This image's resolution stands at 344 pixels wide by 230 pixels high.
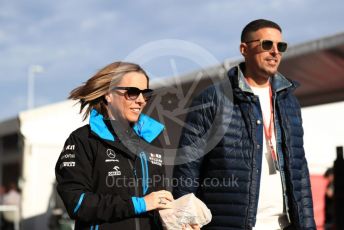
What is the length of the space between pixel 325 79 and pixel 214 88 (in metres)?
5.06

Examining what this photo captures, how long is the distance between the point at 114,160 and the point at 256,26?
67.8 inches

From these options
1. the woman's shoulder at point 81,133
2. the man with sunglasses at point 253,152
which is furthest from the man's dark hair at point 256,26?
the woman's shoulder at point 81,133

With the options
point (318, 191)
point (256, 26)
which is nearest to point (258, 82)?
point (256, 26)

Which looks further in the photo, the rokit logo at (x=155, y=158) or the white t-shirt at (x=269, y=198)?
the white t-shirt at (x=269, y=198)

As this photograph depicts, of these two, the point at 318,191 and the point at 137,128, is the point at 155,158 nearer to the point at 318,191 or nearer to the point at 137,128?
the point at 137,128

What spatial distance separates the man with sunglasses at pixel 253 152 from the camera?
3697 millimetres

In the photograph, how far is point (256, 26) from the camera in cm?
413

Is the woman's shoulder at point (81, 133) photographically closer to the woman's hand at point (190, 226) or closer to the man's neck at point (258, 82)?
the woman's hand at point (190, 226)

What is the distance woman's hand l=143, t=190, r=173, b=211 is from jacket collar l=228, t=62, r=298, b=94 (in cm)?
133

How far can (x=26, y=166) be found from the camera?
13992 mm

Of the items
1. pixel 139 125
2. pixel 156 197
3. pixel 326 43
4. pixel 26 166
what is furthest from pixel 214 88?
pixel 26 166

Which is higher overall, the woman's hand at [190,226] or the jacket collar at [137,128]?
the jacket collar at [137,128]

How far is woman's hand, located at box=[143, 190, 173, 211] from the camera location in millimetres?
2719

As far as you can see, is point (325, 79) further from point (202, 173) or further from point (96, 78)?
point (96, 78)
